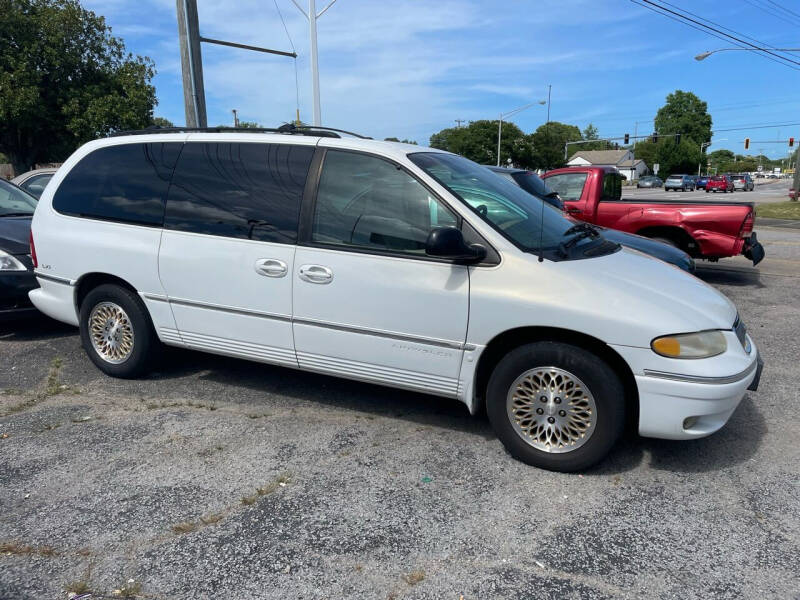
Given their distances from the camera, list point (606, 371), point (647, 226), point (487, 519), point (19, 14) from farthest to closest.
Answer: point (19, 14) < point (647, 226) < point (606, 371) < point (487, 519)

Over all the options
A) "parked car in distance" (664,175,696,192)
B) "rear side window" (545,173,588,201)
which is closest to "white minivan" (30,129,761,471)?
"rear side window" (545,173,588,201)

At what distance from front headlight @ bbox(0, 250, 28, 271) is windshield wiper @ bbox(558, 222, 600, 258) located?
5.00 metres

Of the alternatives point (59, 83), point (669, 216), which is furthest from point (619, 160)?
point (669, 216)

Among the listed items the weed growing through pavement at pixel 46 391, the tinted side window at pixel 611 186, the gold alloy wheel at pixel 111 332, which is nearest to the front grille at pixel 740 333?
the gold alloy wheel at pixel 111 332

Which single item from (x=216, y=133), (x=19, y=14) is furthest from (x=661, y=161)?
(x=216, y=133)

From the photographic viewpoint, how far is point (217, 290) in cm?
411

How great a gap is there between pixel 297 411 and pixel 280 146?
184cm

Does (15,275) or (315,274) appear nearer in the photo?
(315,274)

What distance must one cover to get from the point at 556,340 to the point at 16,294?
16.6ft

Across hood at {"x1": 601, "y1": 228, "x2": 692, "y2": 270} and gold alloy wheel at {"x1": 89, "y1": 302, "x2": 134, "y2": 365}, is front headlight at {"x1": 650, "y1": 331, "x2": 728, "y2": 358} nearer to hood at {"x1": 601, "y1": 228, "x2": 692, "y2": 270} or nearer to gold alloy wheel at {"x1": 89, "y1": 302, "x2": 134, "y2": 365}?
hood at {"x1": 601, "y1": 228, "x2": 692, "y2": 270}

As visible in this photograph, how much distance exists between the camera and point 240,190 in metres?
4.08

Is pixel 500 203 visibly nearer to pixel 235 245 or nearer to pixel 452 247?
pixel 452 247

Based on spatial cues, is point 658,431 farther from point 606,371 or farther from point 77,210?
point 77,210

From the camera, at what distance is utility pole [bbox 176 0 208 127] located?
11328mm
